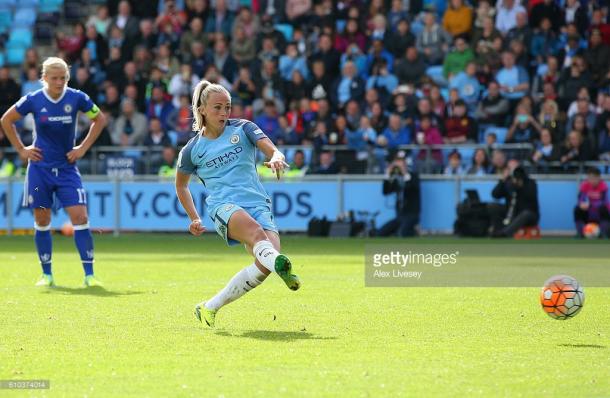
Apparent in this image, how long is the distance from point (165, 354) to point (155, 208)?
16934 millimetres

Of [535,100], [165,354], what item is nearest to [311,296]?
[165,354]

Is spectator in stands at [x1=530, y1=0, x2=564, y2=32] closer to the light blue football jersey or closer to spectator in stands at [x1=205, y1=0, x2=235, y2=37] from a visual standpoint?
spectator in stands at [x1=205, y1=0, x2=235, y2=37]

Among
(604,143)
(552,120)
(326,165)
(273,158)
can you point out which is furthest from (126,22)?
(273,158)

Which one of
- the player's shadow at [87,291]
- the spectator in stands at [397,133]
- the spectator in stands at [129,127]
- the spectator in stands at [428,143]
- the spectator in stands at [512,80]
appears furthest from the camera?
the spectator in stands at [129,127]

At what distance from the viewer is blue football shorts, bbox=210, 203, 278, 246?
32.6 ft

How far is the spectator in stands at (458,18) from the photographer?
2661 cm

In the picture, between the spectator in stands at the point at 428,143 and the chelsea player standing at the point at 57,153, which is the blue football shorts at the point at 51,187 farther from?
the spectator in stands at the point at 428,143

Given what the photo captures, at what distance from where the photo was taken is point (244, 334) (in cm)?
955

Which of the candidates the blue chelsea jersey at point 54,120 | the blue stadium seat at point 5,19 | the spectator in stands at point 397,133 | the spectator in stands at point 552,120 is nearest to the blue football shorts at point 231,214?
the blue chelsea jersey at point 54,120

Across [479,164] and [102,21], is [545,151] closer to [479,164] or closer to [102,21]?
[479,164]

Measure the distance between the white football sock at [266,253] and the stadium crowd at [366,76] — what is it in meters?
14.6

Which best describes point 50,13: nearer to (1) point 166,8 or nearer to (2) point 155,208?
(1) point 166,8

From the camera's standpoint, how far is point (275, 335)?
947 cm

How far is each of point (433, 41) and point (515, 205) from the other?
5.28 metres
